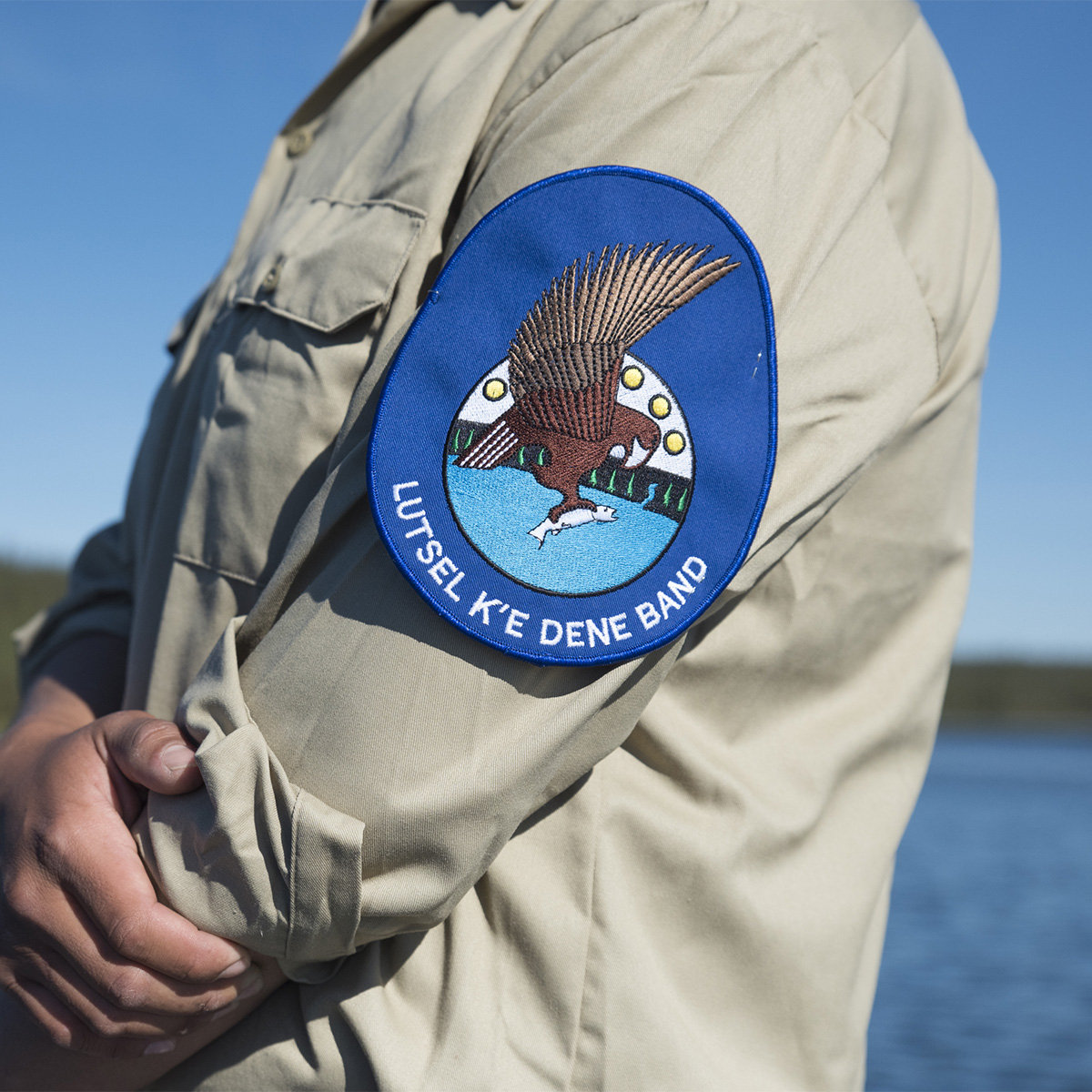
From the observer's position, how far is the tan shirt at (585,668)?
0.81 m

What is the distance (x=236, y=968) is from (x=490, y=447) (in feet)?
1.64

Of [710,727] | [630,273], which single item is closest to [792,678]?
[710,727]

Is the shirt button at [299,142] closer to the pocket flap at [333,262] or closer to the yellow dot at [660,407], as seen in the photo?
the pocket flap at [333,262]

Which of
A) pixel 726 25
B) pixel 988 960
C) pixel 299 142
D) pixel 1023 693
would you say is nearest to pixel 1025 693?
pixel 1023 693

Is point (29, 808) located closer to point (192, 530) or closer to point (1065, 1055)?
point (192, 530)

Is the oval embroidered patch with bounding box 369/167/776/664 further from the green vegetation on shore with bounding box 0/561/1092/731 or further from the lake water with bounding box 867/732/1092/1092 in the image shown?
the green vegetation on shore with bounding box 0/561/1092/731

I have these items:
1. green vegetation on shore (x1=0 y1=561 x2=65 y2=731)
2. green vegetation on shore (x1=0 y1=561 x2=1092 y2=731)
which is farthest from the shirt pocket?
green vegetation on shore (x1=0 y1=561 x2=1092 y2=731)

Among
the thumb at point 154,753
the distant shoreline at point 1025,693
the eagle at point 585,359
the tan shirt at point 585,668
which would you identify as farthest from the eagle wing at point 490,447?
the distant shoreline at point 1025,693

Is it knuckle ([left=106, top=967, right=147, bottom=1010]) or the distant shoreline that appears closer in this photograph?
knuckle ([left=106, top=967, right=147, bottom=1010])

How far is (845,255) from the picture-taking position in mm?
899

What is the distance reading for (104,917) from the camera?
833mm

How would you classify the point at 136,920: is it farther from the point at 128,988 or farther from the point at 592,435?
the point at 592,435

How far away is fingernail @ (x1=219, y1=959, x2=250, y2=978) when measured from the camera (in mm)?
845

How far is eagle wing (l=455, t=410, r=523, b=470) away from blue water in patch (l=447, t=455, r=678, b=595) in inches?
0.6
